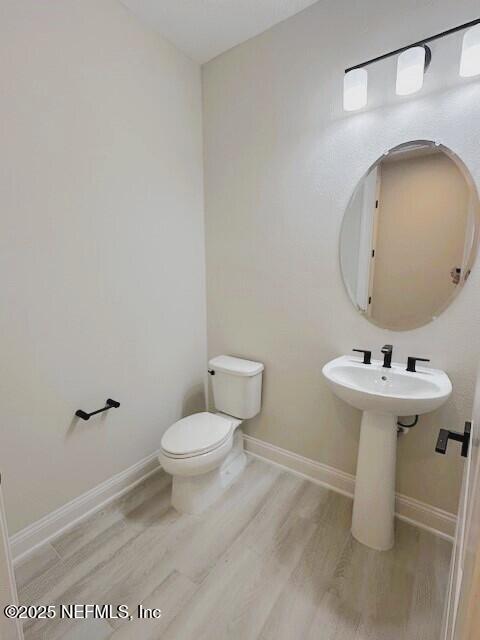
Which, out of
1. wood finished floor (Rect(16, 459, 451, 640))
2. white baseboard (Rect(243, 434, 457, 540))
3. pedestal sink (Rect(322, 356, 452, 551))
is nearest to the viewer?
wood finished floor (Rect(16, 459, 451, 640))

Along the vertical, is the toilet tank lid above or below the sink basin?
below

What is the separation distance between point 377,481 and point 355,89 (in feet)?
5.95

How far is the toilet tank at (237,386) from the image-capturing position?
192cm

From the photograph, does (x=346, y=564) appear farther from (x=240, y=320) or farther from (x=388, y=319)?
(x=240, y=320)

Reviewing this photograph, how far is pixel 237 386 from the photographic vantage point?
1938 mm

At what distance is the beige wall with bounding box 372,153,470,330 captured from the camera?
1.35 m

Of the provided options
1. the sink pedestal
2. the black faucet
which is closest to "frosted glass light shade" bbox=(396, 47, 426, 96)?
the black faucet

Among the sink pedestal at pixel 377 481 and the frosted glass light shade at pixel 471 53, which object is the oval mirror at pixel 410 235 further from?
the sink pedestal at pixel 377 481

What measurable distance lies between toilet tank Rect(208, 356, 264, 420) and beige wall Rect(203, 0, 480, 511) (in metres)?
0.09

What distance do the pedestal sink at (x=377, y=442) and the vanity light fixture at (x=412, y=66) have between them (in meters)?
1.23

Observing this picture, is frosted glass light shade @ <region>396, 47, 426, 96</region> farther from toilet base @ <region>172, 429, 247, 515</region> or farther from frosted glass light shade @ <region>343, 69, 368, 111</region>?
toilet base @ <region>172, 429, 247, 515</region>

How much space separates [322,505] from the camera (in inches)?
67.4

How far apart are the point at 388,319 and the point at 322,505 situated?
108 cm

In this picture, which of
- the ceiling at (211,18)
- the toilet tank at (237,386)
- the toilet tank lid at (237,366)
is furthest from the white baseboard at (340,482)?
the ceiling at (211,18)
